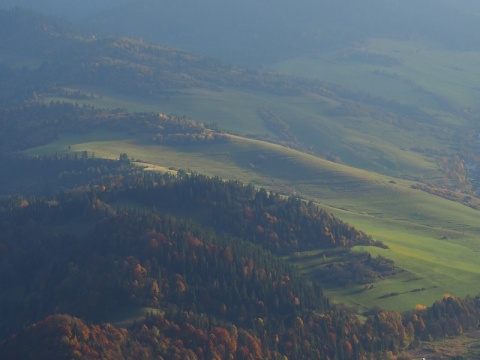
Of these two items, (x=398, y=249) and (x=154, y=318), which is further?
Result: (x=398, y=249)

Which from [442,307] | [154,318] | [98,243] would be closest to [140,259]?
[98,243]

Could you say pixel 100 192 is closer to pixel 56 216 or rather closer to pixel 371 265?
pixel 56 216

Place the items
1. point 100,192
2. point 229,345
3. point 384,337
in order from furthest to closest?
point 100,192 → point 384,337 → point 229,345

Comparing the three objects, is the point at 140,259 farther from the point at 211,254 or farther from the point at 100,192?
the point at 100,192

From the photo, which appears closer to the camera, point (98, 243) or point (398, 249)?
point (98, 243)

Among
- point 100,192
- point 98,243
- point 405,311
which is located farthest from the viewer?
point 100,192

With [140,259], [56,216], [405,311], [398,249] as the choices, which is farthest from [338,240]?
[56,216]

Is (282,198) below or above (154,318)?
above

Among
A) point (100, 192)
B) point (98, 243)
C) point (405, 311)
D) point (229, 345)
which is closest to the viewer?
point (229, 345)

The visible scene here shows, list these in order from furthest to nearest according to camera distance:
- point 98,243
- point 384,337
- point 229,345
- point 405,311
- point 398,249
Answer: point 398,249
point 98,243
point 405,311
point 384,337
point 229,345
